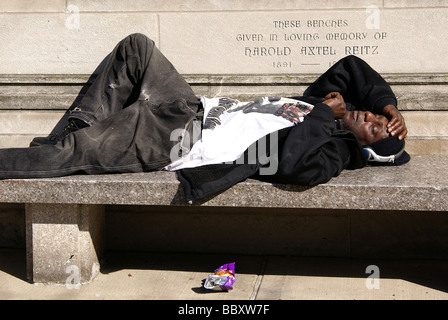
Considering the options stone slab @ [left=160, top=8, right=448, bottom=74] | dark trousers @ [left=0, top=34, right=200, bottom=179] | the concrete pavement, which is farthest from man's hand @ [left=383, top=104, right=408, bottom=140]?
dark trousers @ [left=0, top=34, right=200, bottom=179]

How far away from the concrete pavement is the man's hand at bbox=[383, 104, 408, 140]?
854 mm

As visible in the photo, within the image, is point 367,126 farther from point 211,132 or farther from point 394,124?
point 211,132

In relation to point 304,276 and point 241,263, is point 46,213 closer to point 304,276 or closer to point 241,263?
point 241,263

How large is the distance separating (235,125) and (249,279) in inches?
36.7

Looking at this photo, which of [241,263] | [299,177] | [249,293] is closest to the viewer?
[299,177]

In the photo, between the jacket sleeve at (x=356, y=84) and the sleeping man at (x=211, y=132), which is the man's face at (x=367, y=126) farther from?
the jacket sleeve at (x=356, y=84)

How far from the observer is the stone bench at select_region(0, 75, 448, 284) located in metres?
3.34

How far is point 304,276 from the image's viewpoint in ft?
12.4

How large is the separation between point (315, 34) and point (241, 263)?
174 centimetres

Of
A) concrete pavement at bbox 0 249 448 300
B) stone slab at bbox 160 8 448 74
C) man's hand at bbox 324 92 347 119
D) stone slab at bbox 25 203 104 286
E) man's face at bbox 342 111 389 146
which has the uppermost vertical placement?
stone slab at bbox 160 8 448 74

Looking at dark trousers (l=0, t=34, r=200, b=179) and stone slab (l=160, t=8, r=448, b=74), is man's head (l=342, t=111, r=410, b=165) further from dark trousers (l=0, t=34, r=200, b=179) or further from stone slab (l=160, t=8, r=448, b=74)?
dark trousers (l=0, t=34, r=200, b=179)

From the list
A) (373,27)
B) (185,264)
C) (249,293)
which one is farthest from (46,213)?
(373,27)

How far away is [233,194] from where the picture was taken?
3.39 m

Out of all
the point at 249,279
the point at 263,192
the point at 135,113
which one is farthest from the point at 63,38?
the point at 249,279
